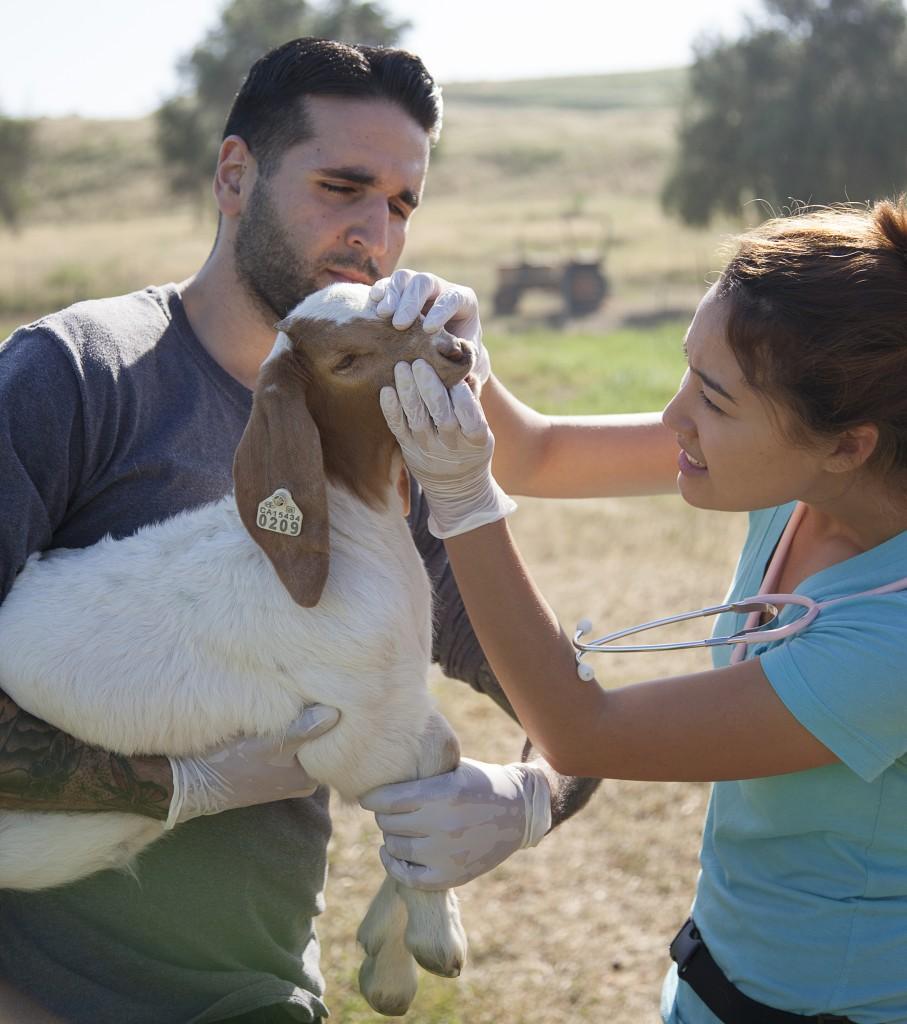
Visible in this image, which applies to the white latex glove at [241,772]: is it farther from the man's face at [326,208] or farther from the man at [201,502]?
the man's face at [326,208]

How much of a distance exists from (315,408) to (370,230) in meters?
1.10

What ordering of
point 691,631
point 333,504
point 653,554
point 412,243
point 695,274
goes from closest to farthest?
1. point 333,504
2. point 691,631
3. point 653,554
4. point 695,274
5. point 412,243

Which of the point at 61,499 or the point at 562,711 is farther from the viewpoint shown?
the point at 61,499

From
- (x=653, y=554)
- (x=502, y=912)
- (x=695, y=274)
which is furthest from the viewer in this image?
(x=695, y=274)

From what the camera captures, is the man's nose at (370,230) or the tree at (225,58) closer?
the man's nose at (370,230)

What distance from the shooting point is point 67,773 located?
2.79 m

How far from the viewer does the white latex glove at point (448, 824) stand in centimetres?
284

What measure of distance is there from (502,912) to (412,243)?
131ft

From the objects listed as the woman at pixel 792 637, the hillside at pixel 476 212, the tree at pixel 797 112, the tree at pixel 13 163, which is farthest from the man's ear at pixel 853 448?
the tree at pixel 13 163

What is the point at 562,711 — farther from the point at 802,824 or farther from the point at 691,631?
the point at 691,631

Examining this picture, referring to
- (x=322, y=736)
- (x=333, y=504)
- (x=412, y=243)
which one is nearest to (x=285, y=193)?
(x=333, y=504)

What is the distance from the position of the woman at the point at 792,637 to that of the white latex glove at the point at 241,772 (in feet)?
1.79

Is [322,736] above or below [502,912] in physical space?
above

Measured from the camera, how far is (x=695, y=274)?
39750 mm
